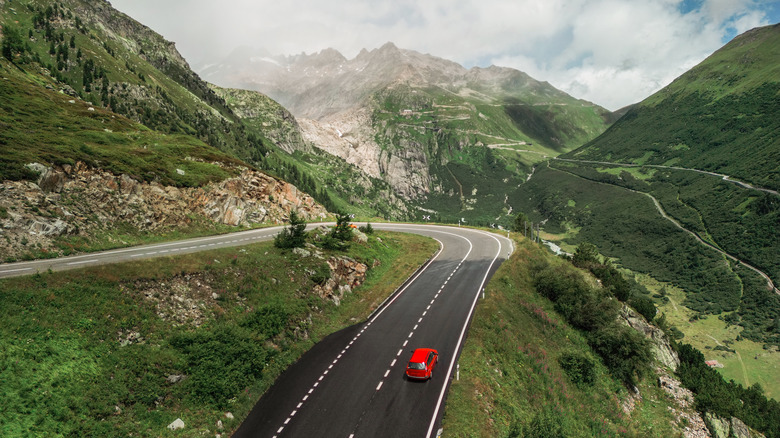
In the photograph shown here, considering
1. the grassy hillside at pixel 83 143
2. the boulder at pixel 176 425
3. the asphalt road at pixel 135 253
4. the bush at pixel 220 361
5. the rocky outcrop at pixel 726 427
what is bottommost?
the rocky outcrop at pixel 726 427

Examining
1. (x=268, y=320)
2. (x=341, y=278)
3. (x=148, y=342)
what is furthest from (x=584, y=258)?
(x=148, y=342)

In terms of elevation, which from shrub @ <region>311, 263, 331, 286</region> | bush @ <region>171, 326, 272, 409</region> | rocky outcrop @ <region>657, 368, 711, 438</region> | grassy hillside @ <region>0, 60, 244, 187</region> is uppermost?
grassy hillside @ <region>0, 60, 244, 187</region>

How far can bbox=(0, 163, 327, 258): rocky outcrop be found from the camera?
95.0 ft

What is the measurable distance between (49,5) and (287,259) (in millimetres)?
172560

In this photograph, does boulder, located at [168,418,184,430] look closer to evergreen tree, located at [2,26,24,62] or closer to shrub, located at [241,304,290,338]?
shrub, located at [241,304,290,338]

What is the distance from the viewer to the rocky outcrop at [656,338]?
170 ft

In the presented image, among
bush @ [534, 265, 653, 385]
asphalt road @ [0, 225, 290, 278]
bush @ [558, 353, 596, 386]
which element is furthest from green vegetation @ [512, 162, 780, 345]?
asphalt road @ [0, 225, 290, 278]

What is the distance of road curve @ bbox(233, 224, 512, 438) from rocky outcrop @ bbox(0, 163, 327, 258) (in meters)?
A: 25.4

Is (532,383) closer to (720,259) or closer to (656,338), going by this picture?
(656,338)

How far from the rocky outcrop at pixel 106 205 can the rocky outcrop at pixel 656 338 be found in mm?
61491

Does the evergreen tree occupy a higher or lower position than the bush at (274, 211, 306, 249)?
higher

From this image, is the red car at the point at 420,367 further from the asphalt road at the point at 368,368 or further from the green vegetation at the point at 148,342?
the green vegetation at the point at 148,342

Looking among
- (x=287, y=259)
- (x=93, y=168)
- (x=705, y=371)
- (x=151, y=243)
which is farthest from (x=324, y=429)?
(x=705, y=371)

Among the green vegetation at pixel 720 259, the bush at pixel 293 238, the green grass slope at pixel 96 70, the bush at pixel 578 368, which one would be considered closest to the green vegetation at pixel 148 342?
the bush at pixel 293 238
